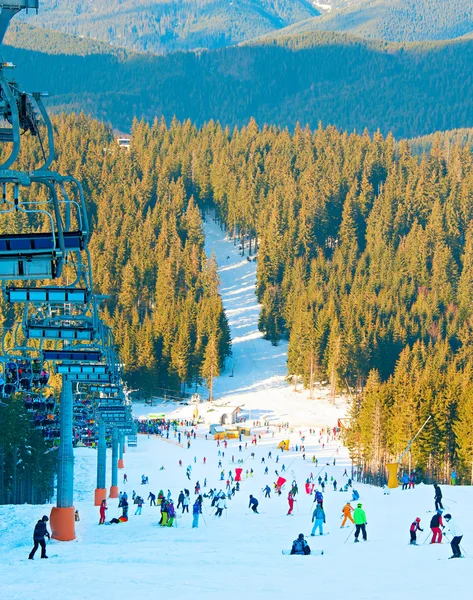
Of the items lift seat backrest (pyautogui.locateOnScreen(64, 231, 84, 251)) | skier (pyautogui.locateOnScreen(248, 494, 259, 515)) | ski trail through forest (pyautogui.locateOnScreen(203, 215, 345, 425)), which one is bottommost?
skier (pyautogui.locateOnScreen(248, 494, 259, 515))

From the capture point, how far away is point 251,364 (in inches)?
4742

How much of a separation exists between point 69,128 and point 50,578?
178m

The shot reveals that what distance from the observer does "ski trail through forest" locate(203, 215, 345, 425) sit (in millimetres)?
102000

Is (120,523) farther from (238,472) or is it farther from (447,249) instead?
(447,249)

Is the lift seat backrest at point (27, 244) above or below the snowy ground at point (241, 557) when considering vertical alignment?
above

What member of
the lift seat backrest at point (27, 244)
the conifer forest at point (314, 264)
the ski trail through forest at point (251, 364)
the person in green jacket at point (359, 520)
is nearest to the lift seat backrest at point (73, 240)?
the lift seat backrest at point (27, 244)

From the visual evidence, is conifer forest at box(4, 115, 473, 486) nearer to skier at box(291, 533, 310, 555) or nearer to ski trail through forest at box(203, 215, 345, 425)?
ski trail through forest at box(203, 215, 345, 425)

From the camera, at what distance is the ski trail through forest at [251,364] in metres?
102

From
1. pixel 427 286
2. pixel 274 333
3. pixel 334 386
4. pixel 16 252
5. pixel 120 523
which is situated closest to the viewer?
pixel 16 252

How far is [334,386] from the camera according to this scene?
10619 centimetres

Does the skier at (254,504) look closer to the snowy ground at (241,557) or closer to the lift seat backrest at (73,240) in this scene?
the snowy ground at (241,557)

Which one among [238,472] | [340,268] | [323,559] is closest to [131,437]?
[238,472]

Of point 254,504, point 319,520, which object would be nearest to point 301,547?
point 319,520

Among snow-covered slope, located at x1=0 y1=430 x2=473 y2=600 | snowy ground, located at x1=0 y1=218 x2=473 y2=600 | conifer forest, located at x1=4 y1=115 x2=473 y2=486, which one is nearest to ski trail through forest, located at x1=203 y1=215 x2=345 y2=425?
conifer forest, located at x1=4 y1=115 x2=473 y2=486
